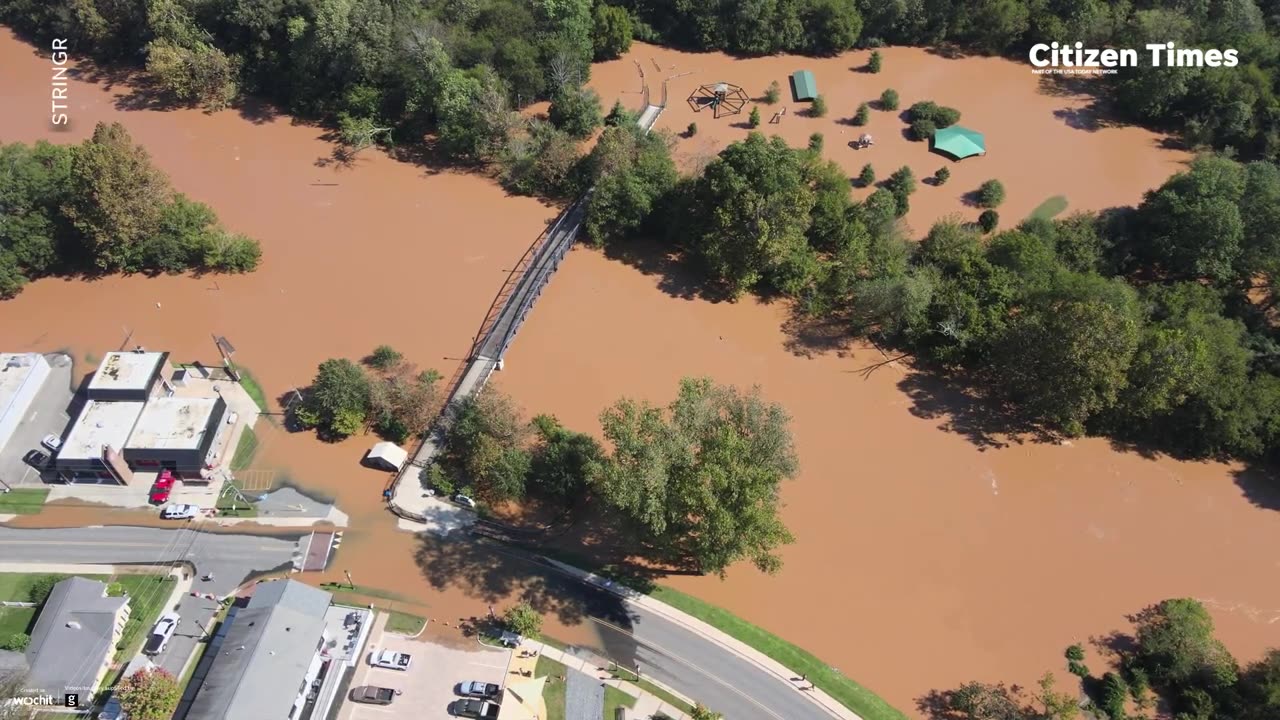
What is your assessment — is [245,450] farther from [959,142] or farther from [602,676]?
[959,142]

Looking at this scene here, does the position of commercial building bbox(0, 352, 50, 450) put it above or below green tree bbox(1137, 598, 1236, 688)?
Answer: below

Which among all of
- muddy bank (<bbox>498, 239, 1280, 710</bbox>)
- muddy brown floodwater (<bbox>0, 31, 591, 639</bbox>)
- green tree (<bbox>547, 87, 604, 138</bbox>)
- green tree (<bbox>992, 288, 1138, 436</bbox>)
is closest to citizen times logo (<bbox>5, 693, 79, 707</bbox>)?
muddy brown floodwater (<bbox>0, 31, 591, 639</bbox>)

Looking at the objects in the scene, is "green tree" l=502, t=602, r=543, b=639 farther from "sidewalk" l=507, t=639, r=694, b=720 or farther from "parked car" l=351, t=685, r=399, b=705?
"parked car" l=351, t=685, r=399, b=705

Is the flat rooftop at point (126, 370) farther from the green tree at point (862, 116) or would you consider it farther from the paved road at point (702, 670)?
the green tree at point (862, 116)

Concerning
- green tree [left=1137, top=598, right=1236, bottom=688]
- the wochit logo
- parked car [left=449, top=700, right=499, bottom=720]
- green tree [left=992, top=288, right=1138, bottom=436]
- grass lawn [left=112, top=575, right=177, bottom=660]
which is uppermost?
the wochit logo

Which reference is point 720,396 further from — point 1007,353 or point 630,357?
point 1007,353

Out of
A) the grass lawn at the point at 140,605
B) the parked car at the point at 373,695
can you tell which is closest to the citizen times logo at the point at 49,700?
the grass lawn at the point at 140,605

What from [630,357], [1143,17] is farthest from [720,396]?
[1143,17]
